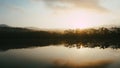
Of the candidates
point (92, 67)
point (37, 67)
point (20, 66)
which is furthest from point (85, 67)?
point (20, 66)

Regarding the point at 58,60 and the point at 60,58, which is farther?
the point at 60,58

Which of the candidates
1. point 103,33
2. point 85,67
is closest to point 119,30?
point 103,33

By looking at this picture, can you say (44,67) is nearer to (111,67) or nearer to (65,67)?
(65,67)

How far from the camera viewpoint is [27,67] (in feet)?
55.0

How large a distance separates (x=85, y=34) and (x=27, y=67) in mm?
124946

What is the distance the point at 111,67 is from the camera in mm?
17156

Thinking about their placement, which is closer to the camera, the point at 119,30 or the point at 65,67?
the point at 65,67

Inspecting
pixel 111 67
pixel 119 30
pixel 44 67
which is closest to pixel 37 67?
pixel 44 67

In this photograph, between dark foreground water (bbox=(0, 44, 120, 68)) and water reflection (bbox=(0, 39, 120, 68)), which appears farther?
water reflection (bbox=(0, 39, 120, 68))

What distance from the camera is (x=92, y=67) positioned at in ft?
56.9

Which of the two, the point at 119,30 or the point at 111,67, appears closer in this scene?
the point at 111,67

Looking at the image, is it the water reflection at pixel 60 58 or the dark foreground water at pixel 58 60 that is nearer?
the dark foreground water at pixel 58 60

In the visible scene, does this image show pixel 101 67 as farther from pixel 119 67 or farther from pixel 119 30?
pixel 119 30

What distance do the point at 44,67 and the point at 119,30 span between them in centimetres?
12088
